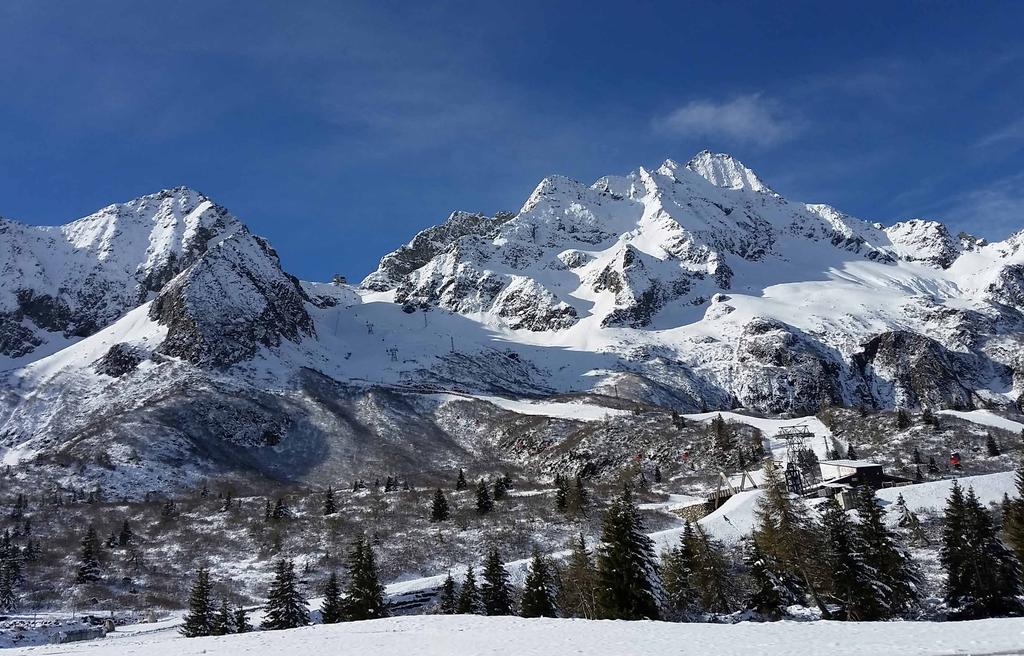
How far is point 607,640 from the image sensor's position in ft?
93.5

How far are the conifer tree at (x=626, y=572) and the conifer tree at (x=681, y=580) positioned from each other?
684 cm

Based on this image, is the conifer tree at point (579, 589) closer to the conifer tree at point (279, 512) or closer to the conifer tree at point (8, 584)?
the conifer tree at point (8, 584)

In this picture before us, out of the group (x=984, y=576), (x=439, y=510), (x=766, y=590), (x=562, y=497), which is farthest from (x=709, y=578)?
(x=439, y=510)

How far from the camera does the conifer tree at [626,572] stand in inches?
1725

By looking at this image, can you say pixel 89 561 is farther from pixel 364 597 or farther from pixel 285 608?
pixel 364 597

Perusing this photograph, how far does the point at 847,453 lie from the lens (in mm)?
111938

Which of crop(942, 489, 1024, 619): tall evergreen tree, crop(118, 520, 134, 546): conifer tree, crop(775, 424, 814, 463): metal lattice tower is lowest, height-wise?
crop(942, 489, 1024, 619): tall evergreen tree

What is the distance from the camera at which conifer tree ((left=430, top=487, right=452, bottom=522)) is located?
9581 cm

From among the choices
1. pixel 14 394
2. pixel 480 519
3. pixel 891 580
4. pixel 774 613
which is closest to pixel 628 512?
pixel 774 613

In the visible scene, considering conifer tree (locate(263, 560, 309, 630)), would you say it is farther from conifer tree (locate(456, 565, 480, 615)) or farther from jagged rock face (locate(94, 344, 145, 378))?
jagged rock face (locate(94, 344, 145, 378))

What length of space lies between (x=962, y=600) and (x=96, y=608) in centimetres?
7019

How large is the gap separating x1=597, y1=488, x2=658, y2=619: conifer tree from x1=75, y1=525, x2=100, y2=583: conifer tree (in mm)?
58863

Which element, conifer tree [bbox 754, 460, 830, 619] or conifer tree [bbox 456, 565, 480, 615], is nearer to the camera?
→ conifer tree [bbox 754, 460, 830, 619]


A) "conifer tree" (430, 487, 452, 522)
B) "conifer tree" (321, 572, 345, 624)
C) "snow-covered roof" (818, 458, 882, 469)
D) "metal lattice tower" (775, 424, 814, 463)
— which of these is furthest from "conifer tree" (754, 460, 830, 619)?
"conifer tree" (430, 487, 452, 522)
